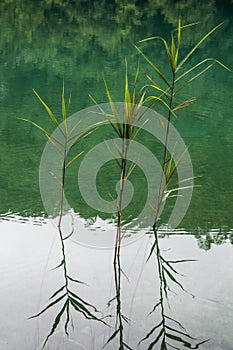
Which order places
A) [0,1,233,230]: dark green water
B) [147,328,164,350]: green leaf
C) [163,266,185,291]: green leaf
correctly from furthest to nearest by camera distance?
[0,1,233,230]: dark green water
[163,266,185,291]: green leaf
[147,328,164,350]: green leaf

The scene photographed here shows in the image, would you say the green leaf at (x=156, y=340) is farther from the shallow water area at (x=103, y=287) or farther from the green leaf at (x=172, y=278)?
the green leaf at (x=172, y=278)

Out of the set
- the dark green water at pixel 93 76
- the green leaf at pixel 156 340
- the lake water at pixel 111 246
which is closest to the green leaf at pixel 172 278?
the lake water at pixel 111 246

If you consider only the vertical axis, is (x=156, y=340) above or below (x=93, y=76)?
below

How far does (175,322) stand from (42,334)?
58 cm

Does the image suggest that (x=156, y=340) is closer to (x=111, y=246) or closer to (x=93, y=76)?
(x=111, y=246)

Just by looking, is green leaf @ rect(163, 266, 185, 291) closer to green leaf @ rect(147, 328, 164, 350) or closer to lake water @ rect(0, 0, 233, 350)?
lake water @ rect(0, 0, 233, 350)

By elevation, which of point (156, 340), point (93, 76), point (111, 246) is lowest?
point (156, 340)

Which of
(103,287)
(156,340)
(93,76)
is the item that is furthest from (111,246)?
(93,76)

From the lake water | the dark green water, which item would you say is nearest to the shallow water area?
the lake water

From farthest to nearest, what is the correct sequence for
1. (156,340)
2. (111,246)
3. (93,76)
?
(93,76), (111,246), (156,340)

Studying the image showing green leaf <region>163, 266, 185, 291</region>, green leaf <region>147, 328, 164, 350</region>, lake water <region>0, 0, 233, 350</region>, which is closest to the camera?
green leaf <region>147, 328, 164, 350</region>

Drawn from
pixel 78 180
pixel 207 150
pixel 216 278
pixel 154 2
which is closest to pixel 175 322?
pixel 216 278

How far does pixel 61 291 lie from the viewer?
285 centimetres

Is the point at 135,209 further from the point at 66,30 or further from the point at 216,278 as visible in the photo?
the point at 66,30
